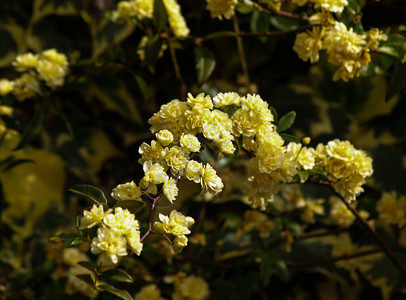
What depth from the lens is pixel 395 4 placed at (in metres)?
1.29

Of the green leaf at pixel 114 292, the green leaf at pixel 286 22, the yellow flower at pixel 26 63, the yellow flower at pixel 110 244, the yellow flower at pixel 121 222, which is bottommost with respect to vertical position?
the green leaf at pixel 114 292

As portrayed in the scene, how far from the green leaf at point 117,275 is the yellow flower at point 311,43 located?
0.48 meters

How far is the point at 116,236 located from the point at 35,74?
2.10 feet

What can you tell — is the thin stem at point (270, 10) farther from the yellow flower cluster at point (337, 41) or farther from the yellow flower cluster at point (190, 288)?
the yellow flower cluster at point (190, 288)

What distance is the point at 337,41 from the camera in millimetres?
763

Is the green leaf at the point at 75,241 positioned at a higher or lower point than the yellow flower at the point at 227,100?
lower

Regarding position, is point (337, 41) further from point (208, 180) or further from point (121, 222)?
point (121, 222)

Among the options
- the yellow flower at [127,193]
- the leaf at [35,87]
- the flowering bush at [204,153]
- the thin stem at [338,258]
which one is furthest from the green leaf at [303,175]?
the leaf at [35,87]

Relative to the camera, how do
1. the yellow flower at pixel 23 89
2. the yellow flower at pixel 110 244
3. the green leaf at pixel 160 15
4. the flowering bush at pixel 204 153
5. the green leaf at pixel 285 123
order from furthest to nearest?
the yellow flower at pixel 23 89, the green leaf at pixel 160 15, the green leaf at pixel 285 123, the flowering bush at pixel 204 153, the yellow flower at pixel 110 244

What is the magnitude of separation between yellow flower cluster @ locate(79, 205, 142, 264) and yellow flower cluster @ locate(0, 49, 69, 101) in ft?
1.85

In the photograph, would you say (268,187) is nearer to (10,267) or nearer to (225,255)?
(225,255)

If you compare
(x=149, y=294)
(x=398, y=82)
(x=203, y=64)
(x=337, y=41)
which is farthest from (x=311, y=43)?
(x=149, y=294)

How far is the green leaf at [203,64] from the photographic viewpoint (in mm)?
986

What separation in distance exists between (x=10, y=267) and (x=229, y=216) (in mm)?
577
